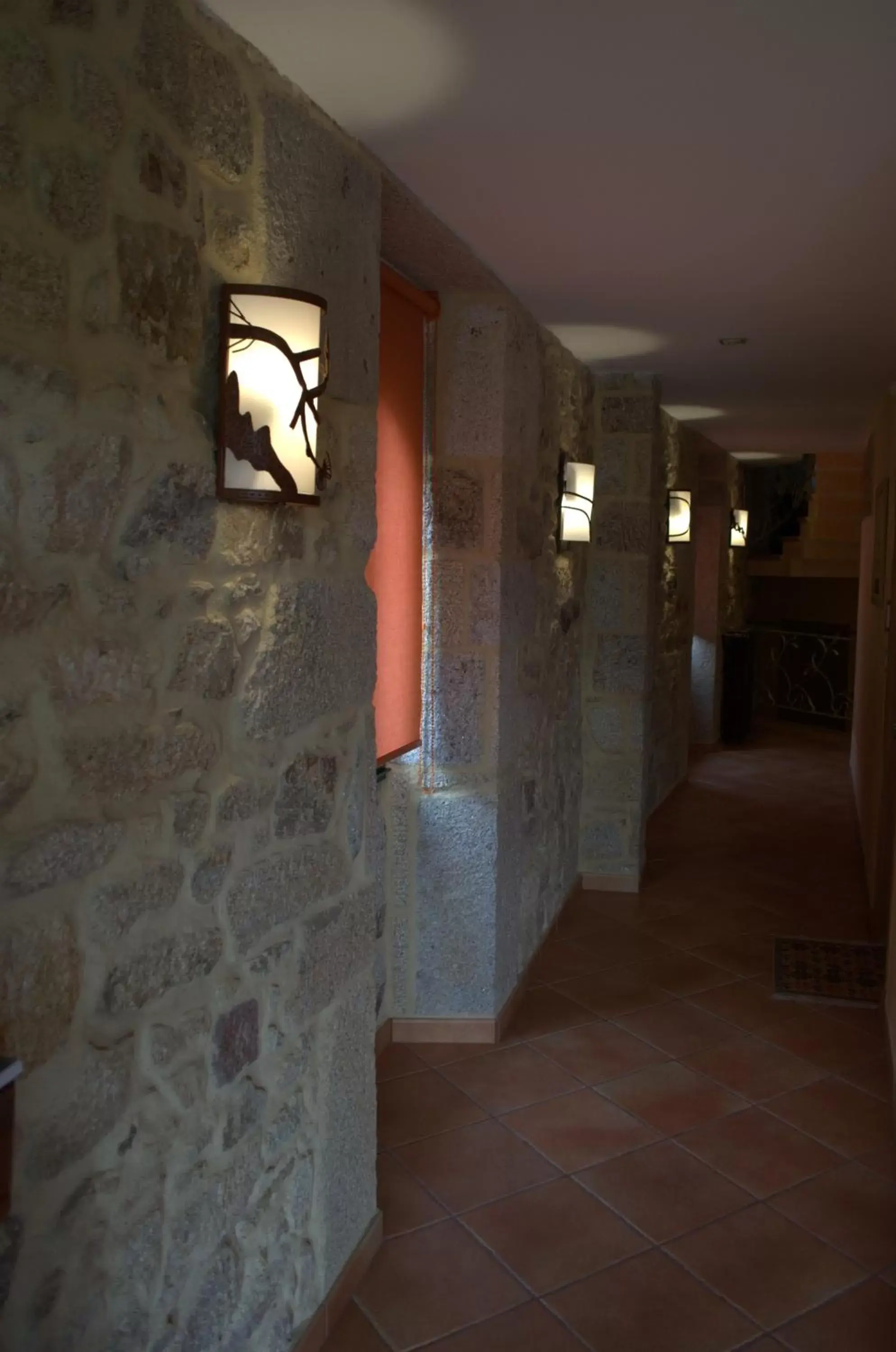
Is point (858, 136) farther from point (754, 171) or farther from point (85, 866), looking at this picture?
point (85, 866)

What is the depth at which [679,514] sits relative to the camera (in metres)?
5.81

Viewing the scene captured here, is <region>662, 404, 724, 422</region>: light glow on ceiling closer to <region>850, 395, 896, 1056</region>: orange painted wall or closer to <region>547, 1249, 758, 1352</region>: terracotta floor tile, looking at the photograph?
<region>850, 395, 896, 1056</region>: orange painted wall

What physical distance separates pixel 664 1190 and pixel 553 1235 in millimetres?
311

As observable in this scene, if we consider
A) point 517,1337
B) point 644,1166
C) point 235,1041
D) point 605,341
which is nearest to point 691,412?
point 605,341

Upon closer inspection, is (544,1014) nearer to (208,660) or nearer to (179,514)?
(208,660)

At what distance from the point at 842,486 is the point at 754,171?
709 cm

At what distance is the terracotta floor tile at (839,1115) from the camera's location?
271cm

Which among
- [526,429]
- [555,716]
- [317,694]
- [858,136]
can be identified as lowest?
[555,716]

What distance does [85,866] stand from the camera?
1288 millimetres

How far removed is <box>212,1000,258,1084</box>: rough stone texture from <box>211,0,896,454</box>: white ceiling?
1.38 meters

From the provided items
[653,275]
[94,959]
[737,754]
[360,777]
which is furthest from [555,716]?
[737,754]

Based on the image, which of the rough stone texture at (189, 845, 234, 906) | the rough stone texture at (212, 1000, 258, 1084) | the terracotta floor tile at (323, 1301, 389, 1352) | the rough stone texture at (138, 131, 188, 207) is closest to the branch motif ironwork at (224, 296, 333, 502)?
the rough stone texture at (138, 131, 188, 207)

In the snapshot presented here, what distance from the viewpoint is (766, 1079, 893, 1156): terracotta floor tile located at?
2711mm

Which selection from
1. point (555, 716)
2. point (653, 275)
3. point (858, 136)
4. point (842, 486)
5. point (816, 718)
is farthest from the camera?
point (816, 718)
